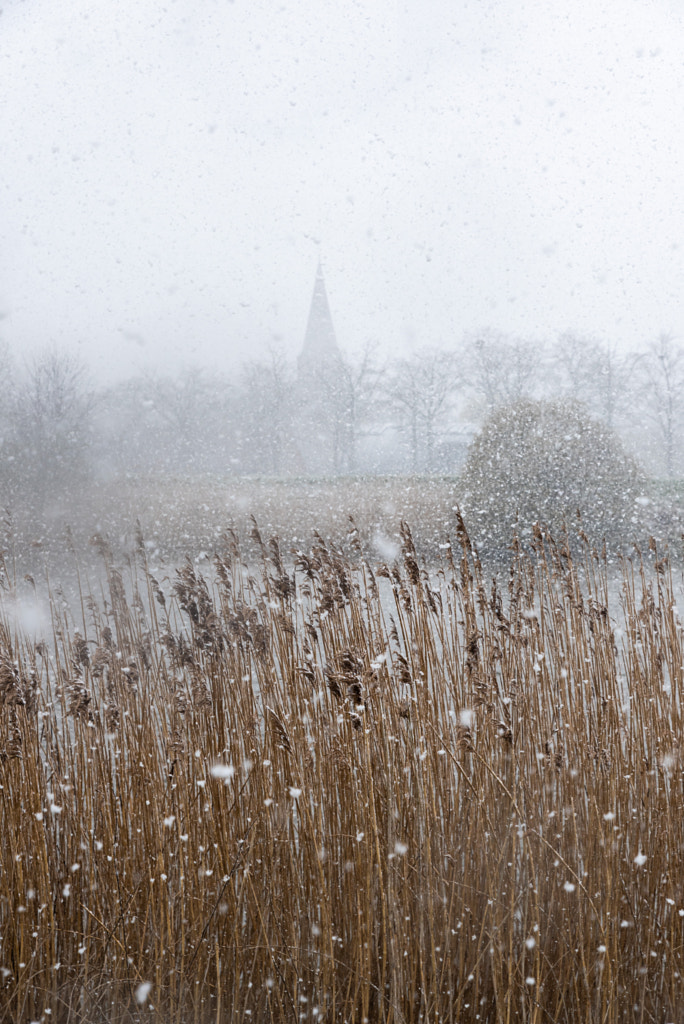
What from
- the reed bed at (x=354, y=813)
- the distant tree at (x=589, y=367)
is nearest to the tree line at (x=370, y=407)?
the distant tree at (x=589, y=367)

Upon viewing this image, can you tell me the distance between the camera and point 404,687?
185 cm

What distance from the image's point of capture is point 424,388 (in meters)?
1.92

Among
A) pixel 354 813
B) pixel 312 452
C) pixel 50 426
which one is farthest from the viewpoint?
pixel 50 426

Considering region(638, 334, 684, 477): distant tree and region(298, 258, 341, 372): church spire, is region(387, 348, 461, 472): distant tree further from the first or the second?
region(638, 334, 684, 477): distant tree

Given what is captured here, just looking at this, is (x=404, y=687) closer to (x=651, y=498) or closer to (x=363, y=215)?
(x=651, y=498)

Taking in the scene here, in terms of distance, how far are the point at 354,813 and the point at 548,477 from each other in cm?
97

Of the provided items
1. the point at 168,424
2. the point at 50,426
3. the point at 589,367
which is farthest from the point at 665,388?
the point at 50,426

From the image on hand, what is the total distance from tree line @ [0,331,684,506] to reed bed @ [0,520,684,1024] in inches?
10.4

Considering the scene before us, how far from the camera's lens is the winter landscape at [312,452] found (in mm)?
1641

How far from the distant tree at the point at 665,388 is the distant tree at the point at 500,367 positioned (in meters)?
0.29

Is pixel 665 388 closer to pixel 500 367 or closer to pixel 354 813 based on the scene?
pixel 500 367

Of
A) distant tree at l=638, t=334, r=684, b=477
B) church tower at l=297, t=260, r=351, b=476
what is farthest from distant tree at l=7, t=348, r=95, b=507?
distant tree at l=638, t=334, r=684, b=477

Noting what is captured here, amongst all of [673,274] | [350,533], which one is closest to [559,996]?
[350,533]

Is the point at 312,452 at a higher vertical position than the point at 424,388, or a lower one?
lower
